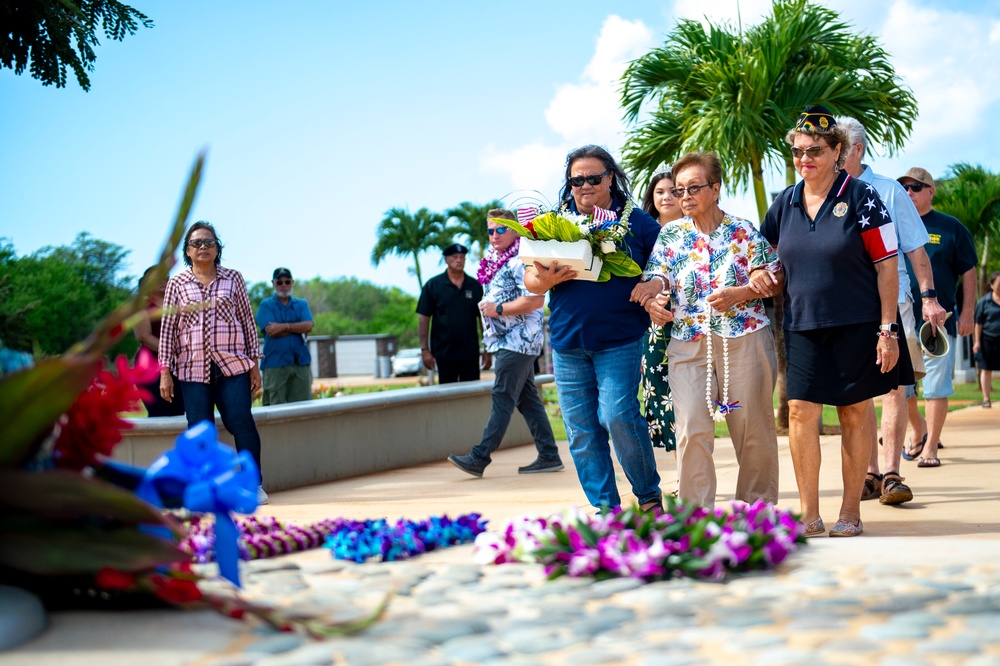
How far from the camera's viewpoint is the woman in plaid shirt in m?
7.25

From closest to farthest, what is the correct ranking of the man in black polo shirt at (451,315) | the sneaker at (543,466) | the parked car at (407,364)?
the sneaker at (543,466) → the man in black polo shirt at (451,315) → the parked car at (407,364)

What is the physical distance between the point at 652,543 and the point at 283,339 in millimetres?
8014

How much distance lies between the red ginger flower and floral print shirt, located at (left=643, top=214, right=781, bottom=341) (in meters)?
3.20

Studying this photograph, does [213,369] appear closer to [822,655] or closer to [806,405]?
[806,405]

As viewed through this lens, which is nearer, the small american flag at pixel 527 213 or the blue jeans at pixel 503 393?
the small american flag at pixel 527 213

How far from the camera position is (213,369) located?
733 cm

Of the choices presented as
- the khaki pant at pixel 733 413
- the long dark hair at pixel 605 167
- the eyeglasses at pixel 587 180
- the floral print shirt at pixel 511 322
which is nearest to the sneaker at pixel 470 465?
the floral print shirt at pixel 511 322

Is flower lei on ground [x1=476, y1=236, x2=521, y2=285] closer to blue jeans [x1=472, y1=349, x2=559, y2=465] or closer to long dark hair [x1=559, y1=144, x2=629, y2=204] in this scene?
blue jeans [x1=472, y1=349, x2=559, y2=465]

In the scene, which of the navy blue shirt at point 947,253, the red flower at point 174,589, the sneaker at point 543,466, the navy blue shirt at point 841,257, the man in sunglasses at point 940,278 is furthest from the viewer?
the sneaker at point 543,466

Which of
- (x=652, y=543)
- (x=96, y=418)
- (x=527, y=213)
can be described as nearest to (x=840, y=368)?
(x=527, y=213)

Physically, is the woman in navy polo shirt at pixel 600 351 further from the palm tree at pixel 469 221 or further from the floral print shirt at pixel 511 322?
the palm tree at pixel 469 221

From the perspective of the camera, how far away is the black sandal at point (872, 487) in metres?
6.55

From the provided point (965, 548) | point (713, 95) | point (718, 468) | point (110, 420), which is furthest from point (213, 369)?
point (713, 95)

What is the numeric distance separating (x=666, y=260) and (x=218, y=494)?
3307mm
